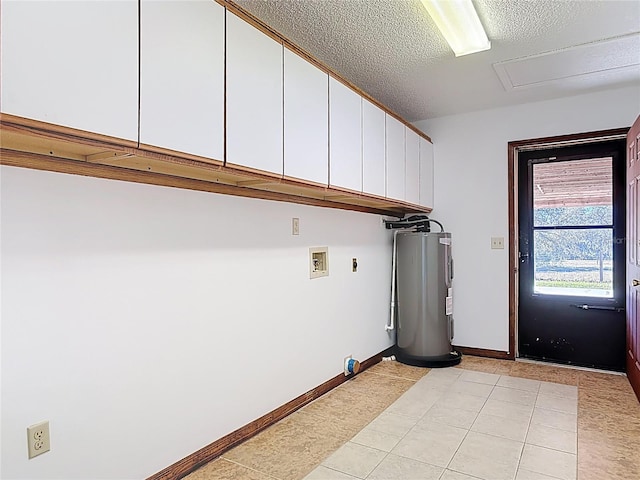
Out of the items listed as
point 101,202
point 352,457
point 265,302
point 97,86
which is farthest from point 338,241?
point 97,86

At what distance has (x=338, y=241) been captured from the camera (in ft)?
10.9

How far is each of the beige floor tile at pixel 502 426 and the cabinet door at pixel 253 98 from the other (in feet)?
6.29

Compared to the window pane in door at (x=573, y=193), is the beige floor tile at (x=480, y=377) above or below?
below

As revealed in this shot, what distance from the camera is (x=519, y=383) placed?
3.36 metres

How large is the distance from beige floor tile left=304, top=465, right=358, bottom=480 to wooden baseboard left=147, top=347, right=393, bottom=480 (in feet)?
1.62

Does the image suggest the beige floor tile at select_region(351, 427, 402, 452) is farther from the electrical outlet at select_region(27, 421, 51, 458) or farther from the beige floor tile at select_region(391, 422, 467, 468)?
the electrical outlet at select_region(27, 421, 51, 458)

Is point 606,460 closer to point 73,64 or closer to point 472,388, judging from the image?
point 472,388

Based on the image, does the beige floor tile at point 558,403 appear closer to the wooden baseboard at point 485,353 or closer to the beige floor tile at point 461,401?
the beige floor tile at point 461,401

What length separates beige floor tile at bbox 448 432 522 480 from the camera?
207 cm

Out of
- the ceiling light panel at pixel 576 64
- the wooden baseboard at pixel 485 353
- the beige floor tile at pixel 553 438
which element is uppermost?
the ceiling light panel at pixel 576 64

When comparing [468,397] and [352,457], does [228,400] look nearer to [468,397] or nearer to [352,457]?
[352,457]

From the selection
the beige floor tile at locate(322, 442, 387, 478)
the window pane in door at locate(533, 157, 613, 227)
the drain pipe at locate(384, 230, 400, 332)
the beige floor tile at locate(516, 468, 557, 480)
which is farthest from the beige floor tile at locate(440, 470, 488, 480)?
the window pane in door at locate(533, 157, 613, 227)

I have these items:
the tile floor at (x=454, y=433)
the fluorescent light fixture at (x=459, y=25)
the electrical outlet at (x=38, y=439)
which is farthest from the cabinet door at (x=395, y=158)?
the electrical outlet at (x=38, y=439)

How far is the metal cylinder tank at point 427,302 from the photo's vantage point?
384 cm
